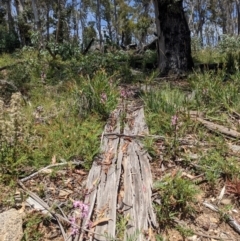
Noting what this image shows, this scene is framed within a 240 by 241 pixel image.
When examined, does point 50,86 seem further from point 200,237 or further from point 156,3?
point 200,237

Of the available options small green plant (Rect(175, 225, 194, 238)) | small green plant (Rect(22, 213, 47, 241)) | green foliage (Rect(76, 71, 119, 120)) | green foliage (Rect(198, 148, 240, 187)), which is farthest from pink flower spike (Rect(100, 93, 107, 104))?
small green plant (Rect(175, 225, 194, 238))

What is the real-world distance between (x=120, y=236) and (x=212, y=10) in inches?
1530

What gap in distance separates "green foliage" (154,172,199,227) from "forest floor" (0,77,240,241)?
0.02 meters

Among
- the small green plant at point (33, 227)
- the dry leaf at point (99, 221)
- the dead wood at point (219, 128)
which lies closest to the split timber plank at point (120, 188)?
the dry leaf at point (99, 221)

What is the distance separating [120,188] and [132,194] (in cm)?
14

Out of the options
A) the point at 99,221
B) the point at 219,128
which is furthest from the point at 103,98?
the point at 99,221

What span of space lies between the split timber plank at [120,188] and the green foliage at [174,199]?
9 cm

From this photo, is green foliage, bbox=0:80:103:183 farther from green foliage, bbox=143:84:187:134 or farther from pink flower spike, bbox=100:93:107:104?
green foliage, bbox=143:84:187:134

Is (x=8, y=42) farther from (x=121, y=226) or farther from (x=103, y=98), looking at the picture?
(x=121, y=226)

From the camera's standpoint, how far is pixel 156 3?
6.34 metres

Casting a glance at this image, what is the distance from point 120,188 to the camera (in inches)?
92.5

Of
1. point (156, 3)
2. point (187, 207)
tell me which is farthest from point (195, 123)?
point (156, 3)

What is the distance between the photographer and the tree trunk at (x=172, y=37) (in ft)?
20.5

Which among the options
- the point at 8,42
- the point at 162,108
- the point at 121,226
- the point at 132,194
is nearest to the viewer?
the point at 121,226
